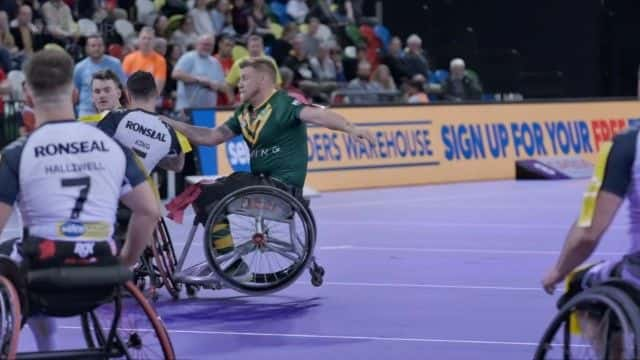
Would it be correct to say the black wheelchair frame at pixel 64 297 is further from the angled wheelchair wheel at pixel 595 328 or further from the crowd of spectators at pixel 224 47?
the crowd of spectators at pixel 224 47

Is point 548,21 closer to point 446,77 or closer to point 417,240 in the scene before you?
point 446,77

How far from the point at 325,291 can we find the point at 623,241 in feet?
14.8

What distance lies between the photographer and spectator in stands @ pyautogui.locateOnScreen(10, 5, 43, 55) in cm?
2034

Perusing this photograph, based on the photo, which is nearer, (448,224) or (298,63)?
(448,224)

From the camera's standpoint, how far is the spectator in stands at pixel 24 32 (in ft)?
66.7

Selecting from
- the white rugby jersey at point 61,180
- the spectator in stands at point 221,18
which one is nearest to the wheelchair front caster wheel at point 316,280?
the white rugby jersey at point 61,180

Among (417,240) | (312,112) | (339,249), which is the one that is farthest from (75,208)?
(417,240)

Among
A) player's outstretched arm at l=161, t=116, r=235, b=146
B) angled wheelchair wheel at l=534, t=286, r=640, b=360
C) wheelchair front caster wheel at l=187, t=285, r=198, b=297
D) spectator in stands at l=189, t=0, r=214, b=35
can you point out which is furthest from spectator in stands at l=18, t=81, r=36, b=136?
angled wheelchair wheel at l=534, t=286, r=640, b=360

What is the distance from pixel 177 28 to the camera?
22797 mm

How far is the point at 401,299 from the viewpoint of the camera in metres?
10.7

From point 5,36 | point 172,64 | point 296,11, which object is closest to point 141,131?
point 5,36

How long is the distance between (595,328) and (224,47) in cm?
1609

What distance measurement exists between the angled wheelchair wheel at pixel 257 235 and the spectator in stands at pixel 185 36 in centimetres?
1208

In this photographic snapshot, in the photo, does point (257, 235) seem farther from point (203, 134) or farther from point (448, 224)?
point (448, 224)
